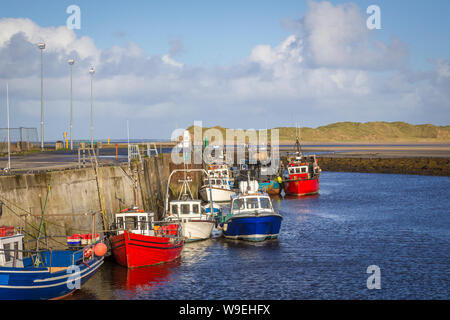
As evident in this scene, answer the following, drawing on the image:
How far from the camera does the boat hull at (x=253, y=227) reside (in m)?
34.2

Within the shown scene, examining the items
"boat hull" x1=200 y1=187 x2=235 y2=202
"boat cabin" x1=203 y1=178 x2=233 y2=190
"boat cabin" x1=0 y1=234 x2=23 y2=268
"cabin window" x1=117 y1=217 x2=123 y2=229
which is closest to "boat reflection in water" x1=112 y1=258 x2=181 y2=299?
"cabin window" x1=117 y1=217 x2=123 y2=229

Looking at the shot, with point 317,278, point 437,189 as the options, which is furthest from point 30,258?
point 437,189

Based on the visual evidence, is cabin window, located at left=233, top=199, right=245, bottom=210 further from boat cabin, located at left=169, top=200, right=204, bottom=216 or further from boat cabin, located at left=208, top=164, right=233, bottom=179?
boat cabin, located at left=208, top=164, right=233, bottom=179

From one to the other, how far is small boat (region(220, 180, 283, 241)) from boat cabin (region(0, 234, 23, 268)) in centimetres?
1545

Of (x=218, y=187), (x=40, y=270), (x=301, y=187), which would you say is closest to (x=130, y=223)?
(x=40, y=270)

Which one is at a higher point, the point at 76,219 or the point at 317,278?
the point at 76,219

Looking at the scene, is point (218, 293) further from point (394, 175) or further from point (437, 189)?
point (394, 175)

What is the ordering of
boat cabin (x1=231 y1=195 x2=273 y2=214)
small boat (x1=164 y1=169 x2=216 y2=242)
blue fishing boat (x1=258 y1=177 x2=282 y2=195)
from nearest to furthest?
small boat (x1=164 y1=169 x2=216 y2=242) < boat cabin (x1=231 y1=195 x2=273 y2=214) < blue fishing boat (x1=258 y1=177 x2=282 y2=195)

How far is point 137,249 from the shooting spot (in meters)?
27.1

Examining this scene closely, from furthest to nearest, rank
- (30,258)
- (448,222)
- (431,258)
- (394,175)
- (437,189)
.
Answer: (394,175) → (437,189) → (448,222) → (431,258) → (30,258)

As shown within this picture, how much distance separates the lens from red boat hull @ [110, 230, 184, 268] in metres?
26.8

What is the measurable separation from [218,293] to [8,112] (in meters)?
14.1

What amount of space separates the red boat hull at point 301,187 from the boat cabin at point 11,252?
4511cm

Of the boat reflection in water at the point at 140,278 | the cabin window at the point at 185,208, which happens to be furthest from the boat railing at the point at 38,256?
the cabin window at the point at 185,208
